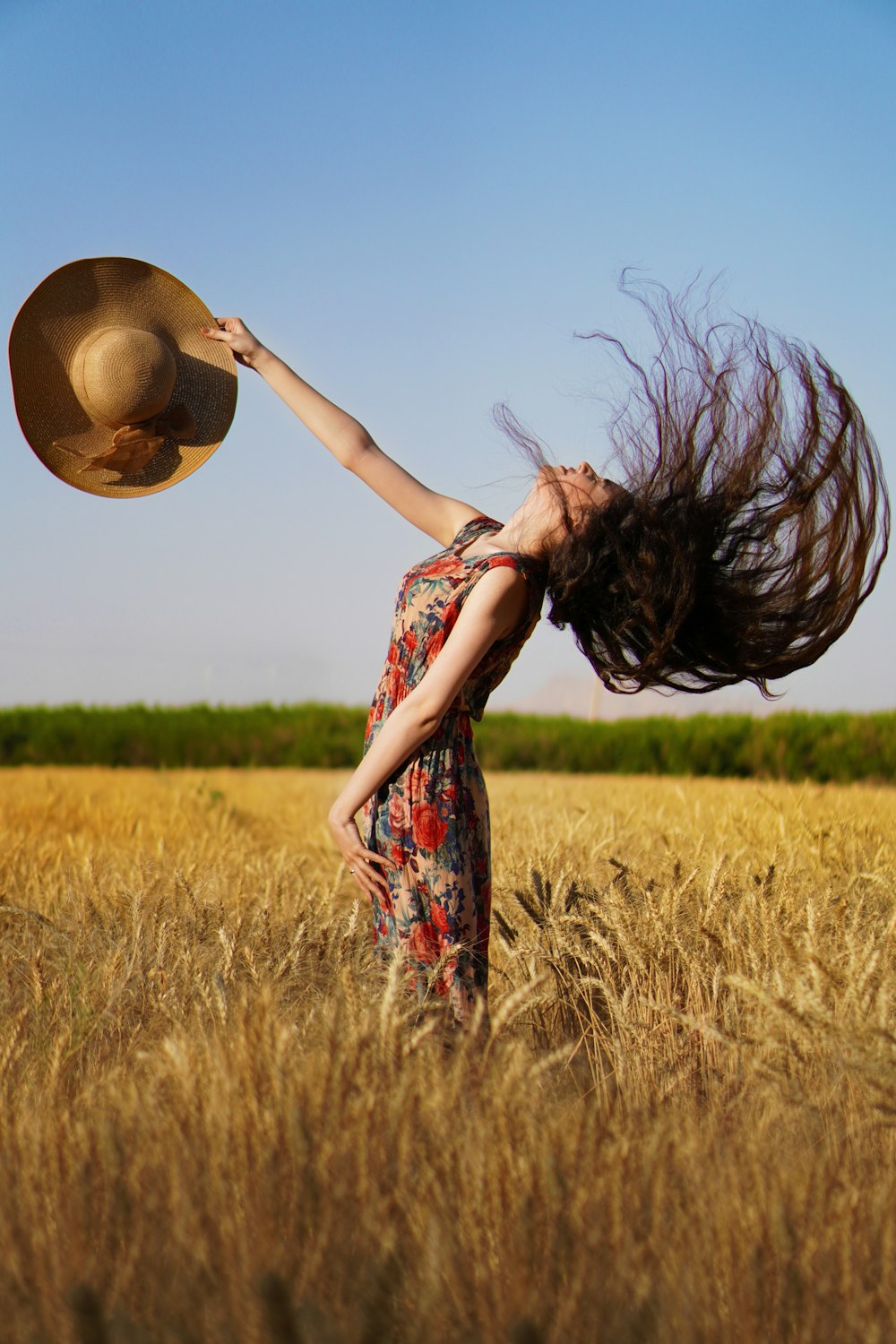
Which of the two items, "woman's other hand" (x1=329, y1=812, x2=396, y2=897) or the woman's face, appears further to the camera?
the woman's face

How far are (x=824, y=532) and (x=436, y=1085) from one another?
1905 mm

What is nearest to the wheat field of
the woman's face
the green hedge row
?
the woman's face

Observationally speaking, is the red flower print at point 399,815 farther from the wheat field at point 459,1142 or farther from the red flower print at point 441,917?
the wheat field at point 459,1142

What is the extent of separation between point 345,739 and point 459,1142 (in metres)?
15.0

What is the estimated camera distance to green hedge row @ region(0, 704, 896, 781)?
597 inches

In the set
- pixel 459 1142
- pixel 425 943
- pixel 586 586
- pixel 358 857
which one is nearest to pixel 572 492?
pixel 586 586

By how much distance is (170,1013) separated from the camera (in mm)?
2293

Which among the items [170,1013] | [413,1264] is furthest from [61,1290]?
[170,1013]

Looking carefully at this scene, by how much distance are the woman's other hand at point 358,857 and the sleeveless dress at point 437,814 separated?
0.03 metres

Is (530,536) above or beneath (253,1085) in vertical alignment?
above

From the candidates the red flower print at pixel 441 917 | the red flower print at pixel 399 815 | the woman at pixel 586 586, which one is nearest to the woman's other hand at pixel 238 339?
the woman at pixel 586 586

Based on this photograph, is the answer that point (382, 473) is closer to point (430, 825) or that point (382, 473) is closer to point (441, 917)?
point (430, 825)

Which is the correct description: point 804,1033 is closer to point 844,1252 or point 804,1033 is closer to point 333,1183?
point 844,1252

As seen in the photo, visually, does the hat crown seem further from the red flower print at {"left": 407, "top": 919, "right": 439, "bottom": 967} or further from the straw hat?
the red flower print at {"left": 407, "top": 919, "right": 439, "bottom": 967}
